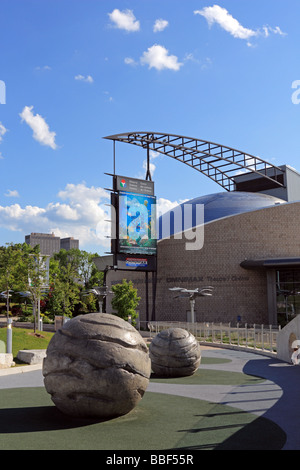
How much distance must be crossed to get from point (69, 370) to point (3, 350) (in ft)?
43.2

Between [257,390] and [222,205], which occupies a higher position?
[222,205]

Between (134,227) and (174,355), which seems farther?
(134,227)

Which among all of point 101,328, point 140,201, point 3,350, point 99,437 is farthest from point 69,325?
point 140,201

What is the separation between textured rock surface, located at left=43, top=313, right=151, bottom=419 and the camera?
8617 millimetres

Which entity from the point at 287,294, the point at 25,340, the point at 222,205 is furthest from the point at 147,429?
the point at 222,205

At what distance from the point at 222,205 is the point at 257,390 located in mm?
51143

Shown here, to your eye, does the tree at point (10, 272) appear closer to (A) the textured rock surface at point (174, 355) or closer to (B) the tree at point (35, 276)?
(B) the tree at point (35, 276)

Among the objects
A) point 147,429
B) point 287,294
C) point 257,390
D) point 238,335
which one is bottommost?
point 238,335

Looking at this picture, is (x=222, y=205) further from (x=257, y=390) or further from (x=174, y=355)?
(x=257, y=390)

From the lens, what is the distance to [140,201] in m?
52.1

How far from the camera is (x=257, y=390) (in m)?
12.9

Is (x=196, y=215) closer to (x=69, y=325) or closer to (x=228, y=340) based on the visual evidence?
(x=228, y=340)

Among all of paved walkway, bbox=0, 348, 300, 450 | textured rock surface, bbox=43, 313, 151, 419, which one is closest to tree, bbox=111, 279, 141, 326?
paved walkway, bbox=0, 348, 300, 450

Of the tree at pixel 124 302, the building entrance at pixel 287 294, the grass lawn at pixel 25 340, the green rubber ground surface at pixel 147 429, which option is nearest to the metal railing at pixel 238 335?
the tree at pixel 124 302
